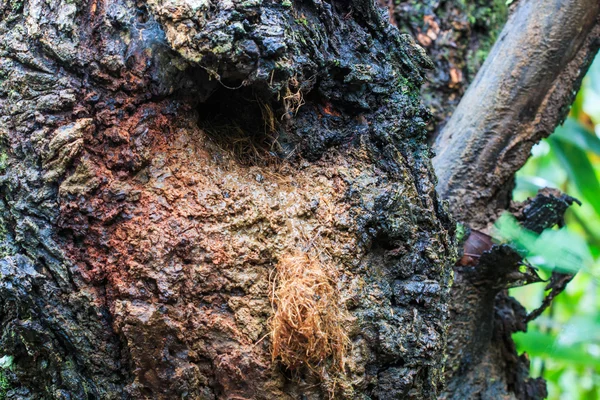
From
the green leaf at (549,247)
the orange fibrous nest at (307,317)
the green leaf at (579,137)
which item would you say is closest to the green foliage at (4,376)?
the orange fibrous nest at (307,317)

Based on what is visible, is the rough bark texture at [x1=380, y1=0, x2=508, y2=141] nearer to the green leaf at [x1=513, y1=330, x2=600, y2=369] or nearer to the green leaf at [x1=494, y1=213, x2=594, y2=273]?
the green leaf at [x1=494, y1=213, x2=594, y2=273]

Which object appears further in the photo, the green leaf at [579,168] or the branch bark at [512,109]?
the green leaf at [579,168]

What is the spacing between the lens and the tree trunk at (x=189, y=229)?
1071 millimetres

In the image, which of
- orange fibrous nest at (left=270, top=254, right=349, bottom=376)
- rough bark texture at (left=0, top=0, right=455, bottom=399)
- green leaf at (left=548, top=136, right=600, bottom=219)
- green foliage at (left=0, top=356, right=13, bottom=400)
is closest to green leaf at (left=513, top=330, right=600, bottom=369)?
green leaf at (left=548, top=136, right=600, bottom=219)

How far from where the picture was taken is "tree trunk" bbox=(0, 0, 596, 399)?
1071 millimetres

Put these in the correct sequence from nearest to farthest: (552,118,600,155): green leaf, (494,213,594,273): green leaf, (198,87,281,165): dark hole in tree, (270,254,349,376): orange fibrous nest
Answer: (270,254,349,376): orange fibrous nest
(198,87,281,165): dark hole in tree
(494,213,594,273): green leaf
(552,118,600,155): green leaf

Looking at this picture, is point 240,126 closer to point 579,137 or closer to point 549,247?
point 549,247

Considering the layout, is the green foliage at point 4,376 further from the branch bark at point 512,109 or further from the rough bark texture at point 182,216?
the branch bark at point 512,109

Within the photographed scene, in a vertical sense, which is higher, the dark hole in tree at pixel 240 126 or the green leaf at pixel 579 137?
the dark hole in tree at pixel 240 126

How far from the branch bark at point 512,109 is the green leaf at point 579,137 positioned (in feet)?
2.16

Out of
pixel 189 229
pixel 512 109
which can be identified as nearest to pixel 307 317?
pixel 189 229

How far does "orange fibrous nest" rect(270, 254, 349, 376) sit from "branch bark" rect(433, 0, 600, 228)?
607mm

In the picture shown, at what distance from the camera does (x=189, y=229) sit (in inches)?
43.5

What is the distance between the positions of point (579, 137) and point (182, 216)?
1.77m
